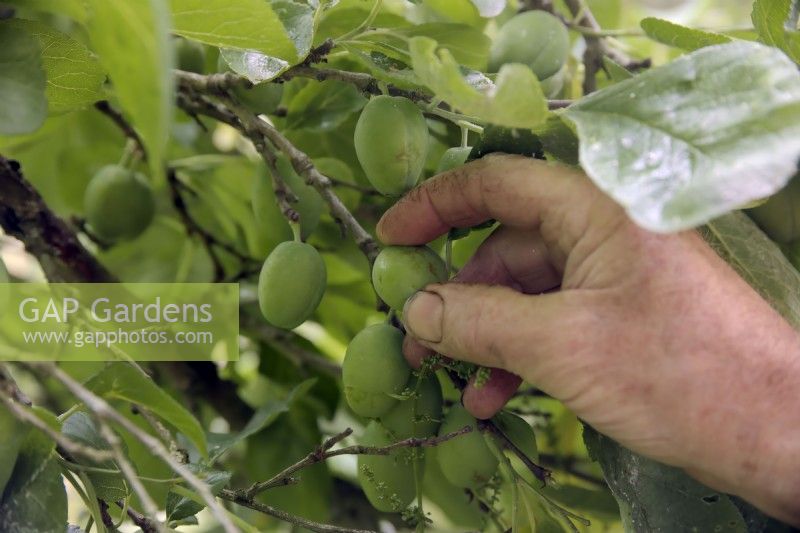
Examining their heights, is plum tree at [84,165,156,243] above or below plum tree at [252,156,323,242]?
below

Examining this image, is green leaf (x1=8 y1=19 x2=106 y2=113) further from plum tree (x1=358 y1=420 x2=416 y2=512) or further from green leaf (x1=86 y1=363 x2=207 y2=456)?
plum tree (x1=358 y1=420 x2=416 y2=512)

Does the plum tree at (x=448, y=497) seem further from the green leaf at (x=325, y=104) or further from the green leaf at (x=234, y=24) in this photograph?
the green leaf at (x=234, y=24)

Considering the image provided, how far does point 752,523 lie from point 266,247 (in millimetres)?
486

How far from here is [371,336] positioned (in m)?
0.64

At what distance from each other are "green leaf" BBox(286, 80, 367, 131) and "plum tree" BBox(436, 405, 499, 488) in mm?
314

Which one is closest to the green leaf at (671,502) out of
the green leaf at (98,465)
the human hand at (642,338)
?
the human hand at (642,338)

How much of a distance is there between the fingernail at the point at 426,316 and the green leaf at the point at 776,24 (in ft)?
1.10

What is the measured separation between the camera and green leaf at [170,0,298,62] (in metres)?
0.54

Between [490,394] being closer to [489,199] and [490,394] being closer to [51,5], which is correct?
[489,199]

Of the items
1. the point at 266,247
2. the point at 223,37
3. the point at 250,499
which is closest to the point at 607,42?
the point at 266,247

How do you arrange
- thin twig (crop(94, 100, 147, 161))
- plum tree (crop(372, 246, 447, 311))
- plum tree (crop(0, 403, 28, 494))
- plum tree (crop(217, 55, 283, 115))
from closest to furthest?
plum tree (crop(0, 403, 28, 494)) → plum tree (crop(372, 246, 447, 311)) → plum tree (crop(217, 55, 283, 115)) → thin twig (crop(94, 100, 147, 161))

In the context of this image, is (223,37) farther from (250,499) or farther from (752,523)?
(752,523)

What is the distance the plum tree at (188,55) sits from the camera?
2.73 feet

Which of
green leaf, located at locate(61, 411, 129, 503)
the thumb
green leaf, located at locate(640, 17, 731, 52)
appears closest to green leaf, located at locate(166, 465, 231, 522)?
green leaf, located at locate(61, 411, 129, 503)
